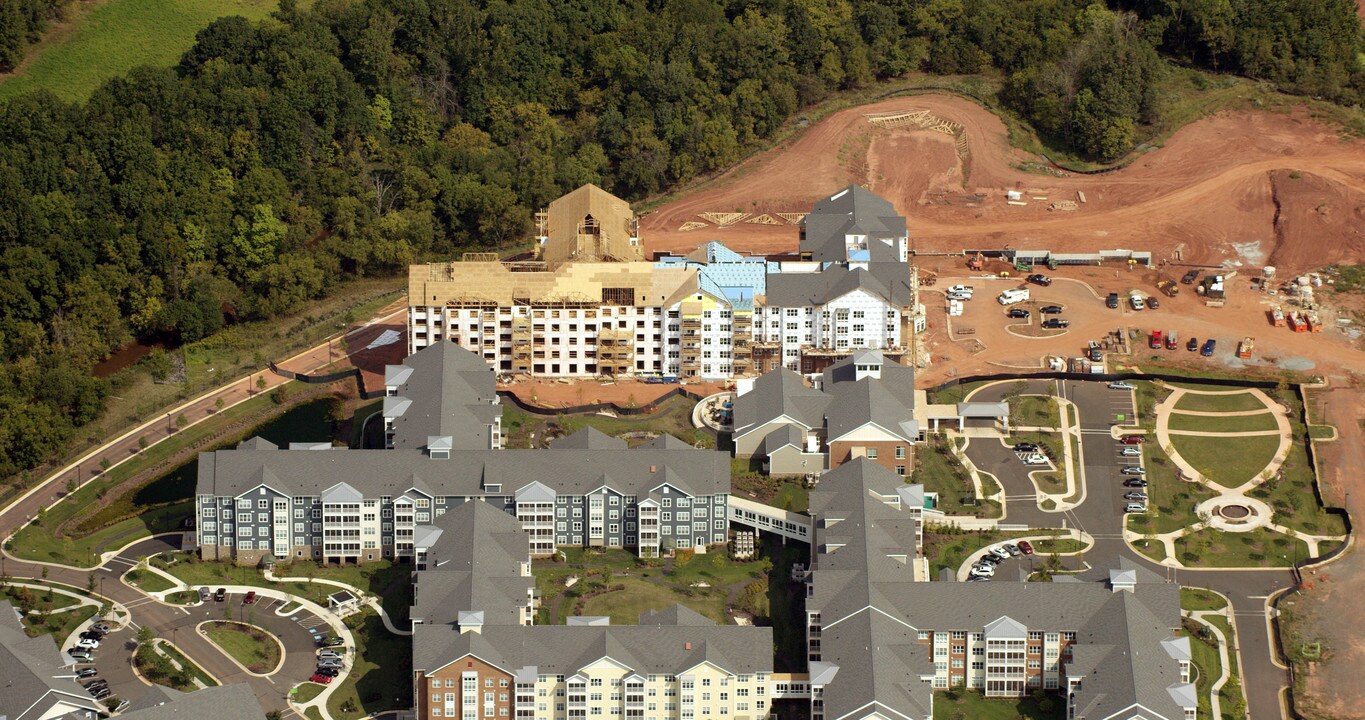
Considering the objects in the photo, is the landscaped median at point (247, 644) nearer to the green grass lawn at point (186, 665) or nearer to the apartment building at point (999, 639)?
the green grass lawn at point (186, 665)

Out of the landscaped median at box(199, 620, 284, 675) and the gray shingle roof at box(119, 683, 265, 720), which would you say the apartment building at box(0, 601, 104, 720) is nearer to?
the gray shingle roof at box(119, 683, 265, 720)

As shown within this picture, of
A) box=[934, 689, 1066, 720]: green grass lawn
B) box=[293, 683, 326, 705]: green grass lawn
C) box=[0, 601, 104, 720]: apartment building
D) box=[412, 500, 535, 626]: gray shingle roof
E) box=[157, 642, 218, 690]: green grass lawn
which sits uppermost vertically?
box=[412, 500, 535, 626]: gray shingle roof

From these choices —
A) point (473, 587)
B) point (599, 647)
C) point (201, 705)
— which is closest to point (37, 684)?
point (201, 705)

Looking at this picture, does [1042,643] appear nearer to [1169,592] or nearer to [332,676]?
[1169,592]

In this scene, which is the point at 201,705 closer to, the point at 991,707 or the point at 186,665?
the point at 186,665

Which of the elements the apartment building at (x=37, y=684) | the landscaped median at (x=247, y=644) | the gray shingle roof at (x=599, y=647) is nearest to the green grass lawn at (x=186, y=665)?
the landscaped median at (x=247, y=644)

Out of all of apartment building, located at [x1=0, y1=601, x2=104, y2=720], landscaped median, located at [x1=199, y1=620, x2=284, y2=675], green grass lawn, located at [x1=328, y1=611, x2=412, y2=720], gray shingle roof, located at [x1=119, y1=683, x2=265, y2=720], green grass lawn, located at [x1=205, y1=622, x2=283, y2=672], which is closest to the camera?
gray shingle roof, located at [x1=119, y1=683, x2=265, y2=720]

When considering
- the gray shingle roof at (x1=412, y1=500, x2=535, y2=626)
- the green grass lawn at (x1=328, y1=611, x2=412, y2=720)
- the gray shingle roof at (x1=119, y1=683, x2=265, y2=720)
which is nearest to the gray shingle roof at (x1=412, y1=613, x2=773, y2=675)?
the gray shingle roof at (x1=412, y1=500, x2=535, y2=626)
